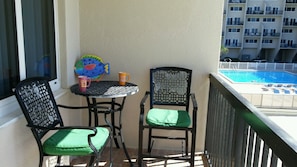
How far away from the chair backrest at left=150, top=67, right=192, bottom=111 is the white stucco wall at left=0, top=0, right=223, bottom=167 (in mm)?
115

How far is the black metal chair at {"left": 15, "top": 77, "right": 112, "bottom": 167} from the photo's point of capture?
1775 millimetres

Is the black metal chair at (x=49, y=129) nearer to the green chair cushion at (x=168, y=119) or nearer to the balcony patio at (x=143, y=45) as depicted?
the balcony patio at (x=143, y=45)

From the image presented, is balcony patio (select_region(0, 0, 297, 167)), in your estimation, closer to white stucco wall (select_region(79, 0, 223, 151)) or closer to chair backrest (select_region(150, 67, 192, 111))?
white stucco wall (select_region(79, 0, 223, 151))

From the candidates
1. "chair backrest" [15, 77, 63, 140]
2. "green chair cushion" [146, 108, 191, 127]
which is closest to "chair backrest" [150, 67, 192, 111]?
"green chair cushion" [146, 108, 191, 127]

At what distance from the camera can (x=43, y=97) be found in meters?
2.05

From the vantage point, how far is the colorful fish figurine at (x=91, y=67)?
2855mm

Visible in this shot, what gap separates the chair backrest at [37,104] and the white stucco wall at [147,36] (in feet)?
2.00

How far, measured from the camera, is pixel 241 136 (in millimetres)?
1719

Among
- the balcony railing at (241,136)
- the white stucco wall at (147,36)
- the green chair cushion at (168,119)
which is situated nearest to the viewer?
the balcony railing at (241,136)

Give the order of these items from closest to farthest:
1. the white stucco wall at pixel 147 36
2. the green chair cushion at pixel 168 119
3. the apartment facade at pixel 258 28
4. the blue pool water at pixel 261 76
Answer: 1. the green chair cushion at pixel 168 119
2. the white stucco wall at pixel 147 36
3. the blue pool water at pixel 261 76
4. the apartment facade at pixel 258 28

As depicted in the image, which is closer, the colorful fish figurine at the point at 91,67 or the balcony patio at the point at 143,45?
the balcony patio at the point at 143,45

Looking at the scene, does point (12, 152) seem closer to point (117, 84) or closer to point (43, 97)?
point (43, 97)

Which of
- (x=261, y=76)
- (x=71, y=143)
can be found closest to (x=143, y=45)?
(x=71, y=143)

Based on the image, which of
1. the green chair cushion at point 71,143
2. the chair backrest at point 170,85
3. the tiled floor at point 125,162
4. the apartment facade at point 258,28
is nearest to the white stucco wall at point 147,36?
the chair backrest at point 170,85
